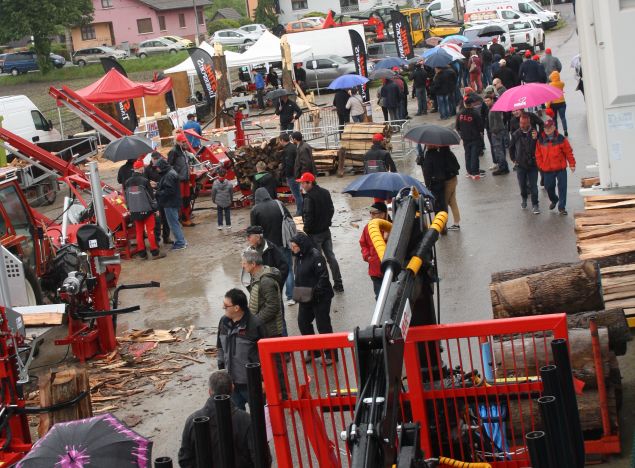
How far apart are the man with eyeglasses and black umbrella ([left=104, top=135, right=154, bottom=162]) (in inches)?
353

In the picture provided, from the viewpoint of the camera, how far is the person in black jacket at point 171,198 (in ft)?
59.3

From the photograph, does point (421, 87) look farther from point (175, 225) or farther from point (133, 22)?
point (133, 22)

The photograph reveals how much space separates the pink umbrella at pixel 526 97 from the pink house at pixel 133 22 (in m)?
67.0

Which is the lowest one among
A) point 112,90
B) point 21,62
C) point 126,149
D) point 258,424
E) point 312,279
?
point 312,279

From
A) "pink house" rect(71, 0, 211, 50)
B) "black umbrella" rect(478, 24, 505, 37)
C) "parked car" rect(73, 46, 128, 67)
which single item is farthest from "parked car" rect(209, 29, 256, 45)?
"black umbrella" rect(478, 24, 505, 37)

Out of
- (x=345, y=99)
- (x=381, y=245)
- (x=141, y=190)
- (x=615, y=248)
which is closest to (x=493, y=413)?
(x=381, y=245)

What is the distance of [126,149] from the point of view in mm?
18141

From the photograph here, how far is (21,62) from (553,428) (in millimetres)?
65598

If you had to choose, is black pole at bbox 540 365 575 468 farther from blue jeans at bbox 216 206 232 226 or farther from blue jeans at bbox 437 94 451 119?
blue jeans at bbox 437 94 451 119

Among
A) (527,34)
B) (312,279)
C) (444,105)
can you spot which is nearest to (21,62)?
(527,34)

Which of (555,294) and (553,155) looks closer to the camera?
(555,294)

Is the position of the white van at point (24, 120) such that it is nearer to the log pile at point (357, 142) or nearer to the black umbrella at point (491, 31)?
the log pile at point (357, 142)

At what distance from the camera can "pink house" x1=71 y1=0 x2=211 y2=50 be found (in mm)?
82812

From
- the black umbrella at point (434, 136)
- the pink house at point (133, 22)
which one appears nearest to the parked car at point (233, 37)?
the pink house at point (133, 22)
